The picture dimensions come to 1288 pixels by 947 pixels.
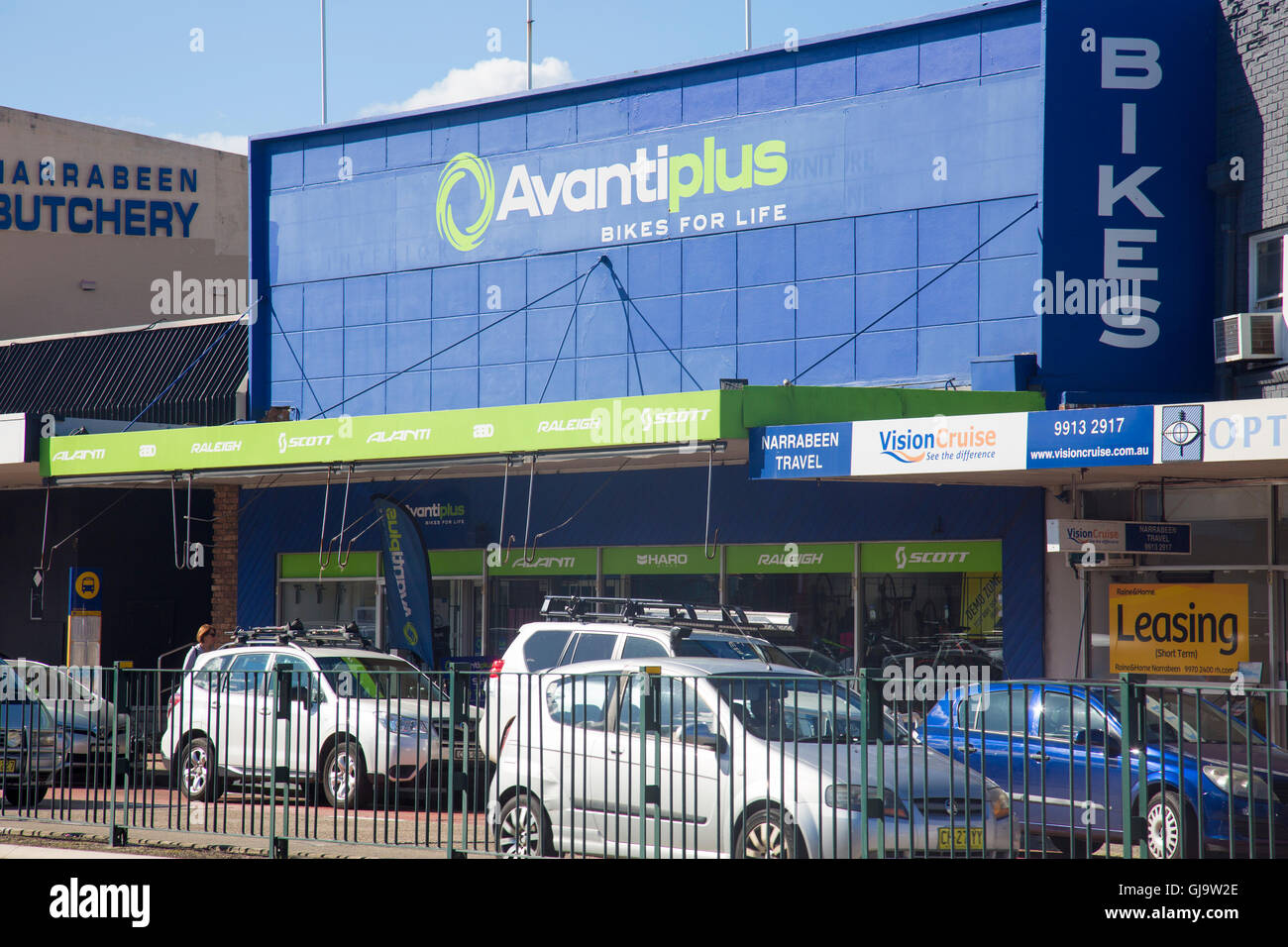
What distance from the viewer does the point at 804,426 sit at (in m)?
16.0

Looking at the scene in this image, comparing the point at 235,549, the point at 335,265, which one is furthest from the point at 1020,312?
the point at 235,549

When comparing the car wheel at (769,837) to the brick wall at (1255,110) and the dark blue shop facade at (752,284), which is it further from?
the brick wall at (1255,110)

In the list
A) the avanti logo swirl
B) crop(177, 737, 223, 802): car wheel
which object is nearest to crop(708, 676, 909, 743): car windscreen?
crop(177, 737, 223, 802): car wheel

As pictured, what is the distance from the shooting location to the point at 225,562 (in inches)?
993

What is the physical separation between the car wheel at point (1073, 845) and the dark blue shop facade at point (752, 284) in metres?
7.32

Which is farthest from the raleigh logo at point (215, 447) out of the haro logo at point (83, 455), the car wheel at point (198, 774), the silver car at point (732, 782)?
the silver car at point (732, 782)

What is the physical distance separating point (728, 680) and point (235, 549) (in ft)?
55.5

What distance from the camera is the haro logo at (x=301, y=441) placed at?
19.1 metres

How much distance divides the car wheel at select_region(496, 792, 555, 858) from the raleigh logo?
399 inches

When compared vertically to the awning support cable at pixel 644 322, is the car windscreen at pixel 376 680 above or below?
below

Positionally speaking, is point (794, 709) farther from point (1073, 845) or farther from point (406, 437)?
point (406, 437)

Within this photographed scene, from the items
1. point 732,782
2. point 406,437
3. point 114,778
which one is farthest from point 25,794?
point 732,782

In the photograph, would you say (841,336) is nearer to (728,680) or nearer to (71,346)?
(728,680)

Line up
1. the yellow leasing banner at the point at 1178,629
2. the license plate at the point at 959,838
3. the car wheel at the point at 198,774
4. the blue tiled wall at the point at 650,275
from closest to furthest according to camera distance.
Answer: the license plate at the point at 959,838
the car wheel at the point at 198,774
the yellow leasing banner at the point at 1178,629
the blue tiled wall at the point at 650,275
